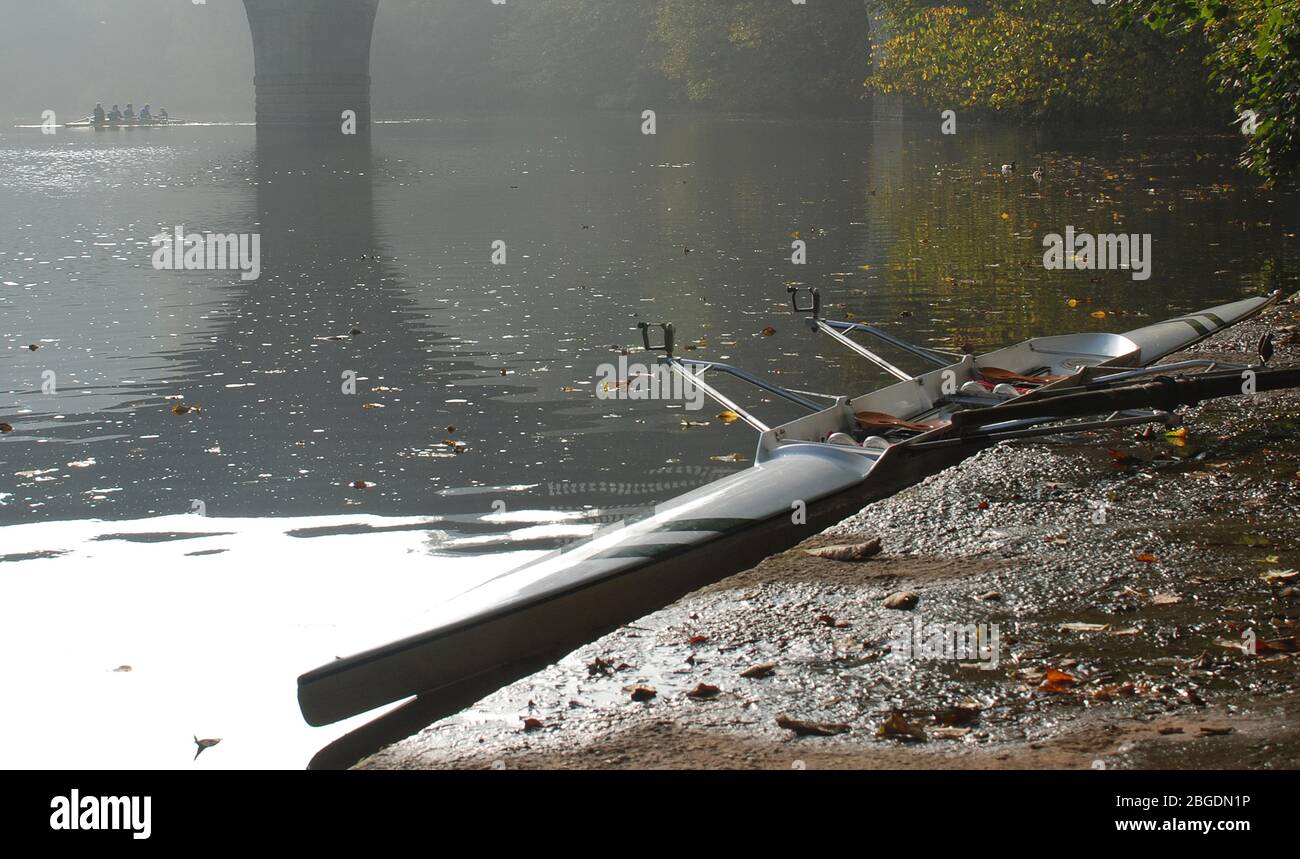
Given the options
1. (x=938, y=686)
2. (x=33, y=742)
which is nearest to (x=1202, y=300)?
(x=938, y=686)

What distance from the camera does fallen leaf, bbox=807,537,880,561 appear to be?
6.68 m

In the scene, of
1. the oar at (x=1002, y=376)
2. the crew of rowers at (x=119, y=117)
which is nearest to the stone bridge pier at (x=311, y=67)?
the crew of rowers at (x=119, y=117)

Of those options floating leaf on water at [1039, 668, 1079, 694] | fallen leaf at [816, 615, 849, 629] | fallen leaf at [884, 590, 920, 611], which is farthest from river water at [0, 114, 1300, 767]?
floating leaf on water at [1039, 668, 1079, 694]

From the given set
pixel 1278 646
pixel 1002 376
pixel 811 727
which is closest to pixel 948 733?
pixel 811 727

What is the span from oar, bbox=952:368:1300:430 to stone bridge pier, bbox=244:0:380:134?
61774 mm

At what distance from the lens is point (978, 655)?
17.5ft

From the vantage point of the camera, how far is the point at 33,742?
5.03m

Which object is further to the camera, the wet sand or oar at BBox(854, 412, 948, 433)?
oar at BBox(854, 412, 948, 433)

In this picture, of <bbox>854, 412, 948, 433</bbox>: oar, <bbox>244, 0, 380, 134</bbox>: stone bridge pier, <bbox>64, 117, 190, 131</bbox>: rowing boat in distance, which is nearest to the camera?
<bbox>854, 412, 948, 433</bbox>: oar

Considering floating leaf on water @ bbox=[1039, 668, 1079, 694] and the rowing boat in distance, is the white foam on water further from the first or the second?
the rowing boat in distance

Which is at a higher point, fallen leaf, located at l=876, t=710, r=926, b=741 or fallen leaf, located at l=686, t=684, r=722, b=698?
fallen leaf, located at l=686, t=684, r=722, b=698

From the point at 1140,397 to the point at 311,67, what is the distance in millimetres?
64387

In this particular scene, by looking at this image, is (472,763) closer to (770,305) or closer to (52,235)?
(770,305)

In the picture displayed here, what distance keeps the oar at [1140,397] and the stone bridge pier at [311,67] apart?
6177cm
